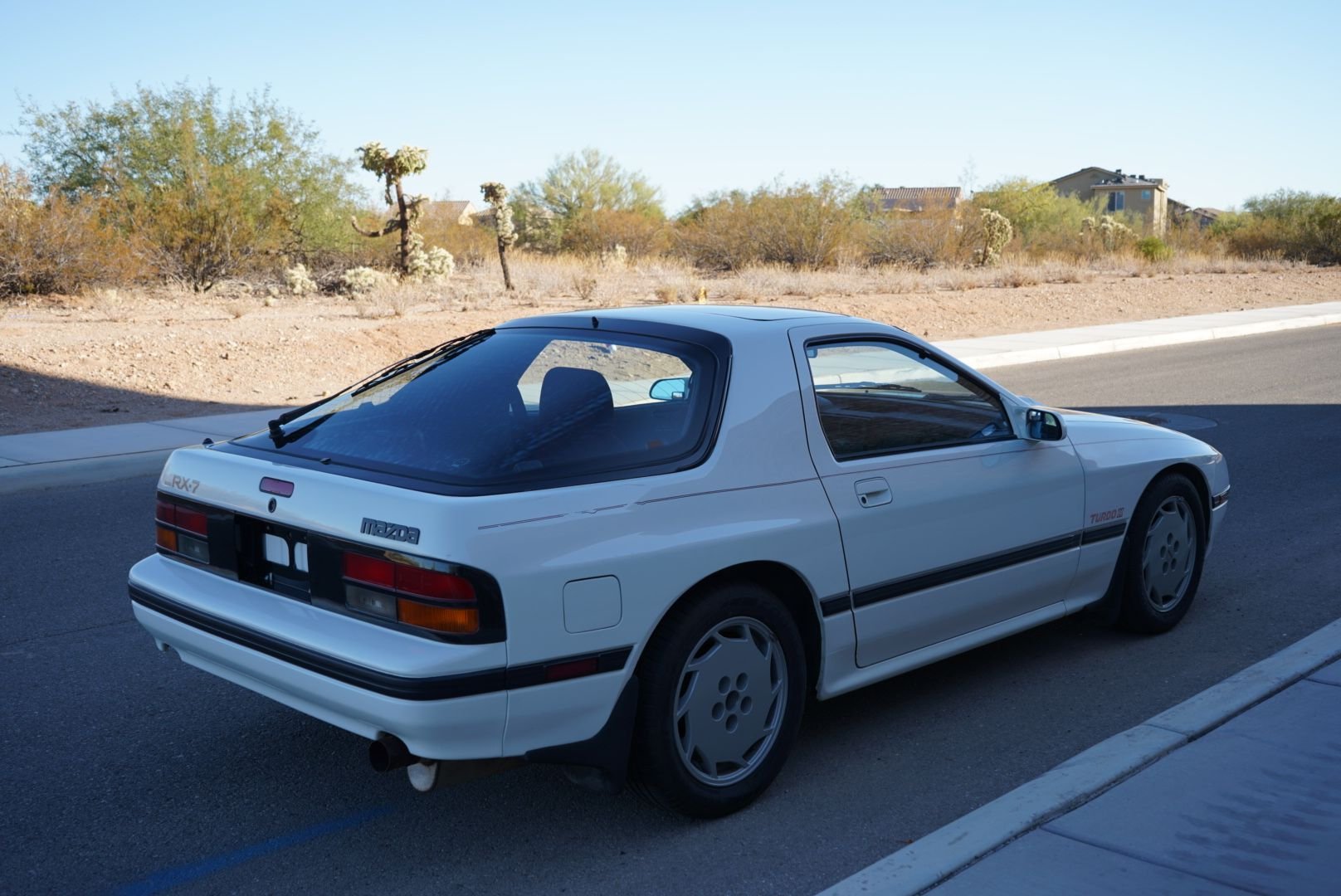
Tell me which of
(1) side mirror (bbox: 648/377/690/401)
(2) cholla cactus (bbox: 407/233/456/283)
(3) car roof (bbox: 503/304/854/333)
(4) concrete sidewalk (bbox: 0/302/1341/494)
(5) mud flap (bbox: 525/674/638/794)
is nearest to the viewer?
(5) mud flap (bbox: 525/674/638/794)

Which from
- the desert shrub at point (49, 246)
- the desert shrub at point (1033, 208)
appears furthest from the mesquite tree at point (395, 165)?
the desert shrub at point (1033, 208)

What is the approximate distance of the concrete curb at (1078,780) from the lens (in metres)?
3.26

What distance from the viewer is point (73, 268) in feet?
72.8

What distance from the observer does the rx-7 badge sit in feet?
10.6

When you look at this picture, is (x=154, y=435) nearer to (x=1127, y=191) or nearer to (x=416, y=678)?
(x=416, y=678)

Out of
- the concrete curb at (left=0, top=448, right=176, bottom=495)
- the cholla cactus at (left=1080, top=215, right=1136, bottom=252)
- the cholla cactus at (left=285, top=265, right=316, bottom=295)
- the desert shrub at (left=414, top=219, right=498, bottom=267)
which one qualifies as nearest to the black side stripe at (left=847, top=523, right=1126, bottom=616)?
the concrete curb at (left=0, top=448, right=176, bottom=495)

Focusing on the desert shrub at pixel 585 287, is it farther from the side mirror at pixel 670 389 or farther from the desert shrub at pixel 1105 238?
the desert shrub at pixel 1105 238

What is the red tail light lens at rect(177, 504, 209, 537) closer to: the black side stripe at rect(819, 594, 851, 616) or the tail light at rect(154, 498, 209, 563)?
the tail light at rect(154, 498, 209, 563)

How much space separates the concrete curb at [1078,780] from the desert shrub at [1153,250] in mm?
39091

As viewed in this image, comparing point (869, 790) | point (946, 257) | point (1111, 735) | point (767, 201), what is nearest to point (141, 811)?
point (869, 790)

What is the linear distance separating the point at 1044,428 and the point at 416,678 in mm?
2670

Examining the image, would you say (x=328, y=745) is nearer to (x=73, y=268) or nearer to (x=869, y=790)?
(x=869, y=790)

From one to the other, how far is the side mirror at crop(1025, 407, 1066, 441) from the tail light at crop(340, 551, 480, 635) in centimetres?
247

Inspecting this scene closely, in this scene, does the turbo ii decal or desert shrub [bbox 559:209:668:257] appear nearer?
the turbo ii decal
